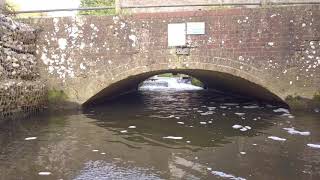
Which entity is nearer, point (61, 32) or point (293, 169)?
point (293, 169)

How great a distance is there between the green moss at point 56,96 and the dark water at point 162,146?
0.72 meters

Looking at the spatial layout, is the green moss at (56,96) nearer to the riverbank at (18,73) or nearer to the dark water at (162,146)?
the riverbank at (18,73)

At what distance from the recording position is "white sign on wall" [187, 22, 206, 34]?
1092 cm

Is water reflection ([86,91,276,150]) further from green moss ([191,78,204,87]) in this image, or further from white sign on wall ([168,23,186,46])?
green moss ([191,78,204,87])

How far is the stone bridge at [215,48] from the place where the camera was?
35.4 ft

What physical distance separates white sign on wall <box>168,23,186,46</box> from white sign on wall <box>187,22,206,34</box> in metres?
0.12

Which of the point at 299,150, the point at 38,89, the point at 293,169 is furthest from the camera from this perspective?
the point at 38,89

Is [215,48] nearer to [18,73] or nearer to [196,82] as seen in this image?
[18,73]

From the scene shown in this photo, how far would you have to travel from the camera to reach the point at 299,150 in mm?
6746

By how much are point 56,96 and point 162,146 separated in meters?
4.94

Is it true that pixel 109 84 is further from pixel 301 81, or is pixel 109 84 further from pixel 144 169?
pixel 144 169

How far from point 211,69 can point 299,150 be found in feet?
14.6

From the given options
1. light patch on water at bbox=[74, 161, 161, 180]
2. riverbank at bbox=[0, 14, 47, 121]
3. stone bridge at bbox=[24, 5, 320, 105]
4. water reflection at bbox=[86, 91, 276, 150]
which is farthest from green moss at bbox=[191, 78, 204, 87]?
light patch on water at bbox=[74, 161, 161, 180]

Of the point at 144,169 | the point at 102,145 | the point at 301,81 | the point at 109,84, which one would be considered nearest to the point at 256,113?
the point at 301,81
